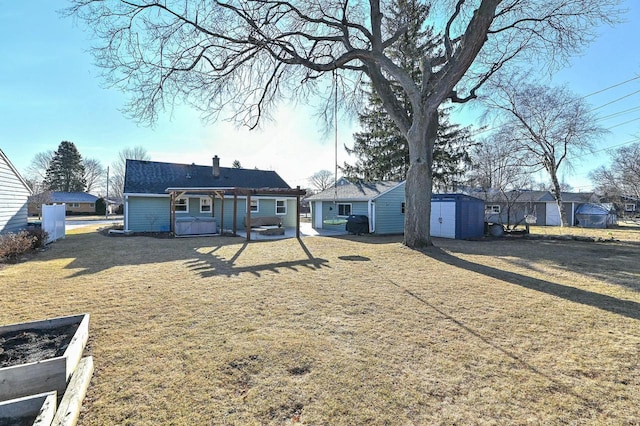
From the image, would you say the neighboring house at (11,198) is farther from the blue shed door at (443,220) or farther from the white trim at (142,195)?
the blue shed door at (443,220)

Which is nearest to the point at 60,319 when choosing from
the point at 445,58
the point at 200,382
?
the point at 200,382

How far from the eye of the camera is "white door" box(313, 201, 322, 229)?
21534 mm

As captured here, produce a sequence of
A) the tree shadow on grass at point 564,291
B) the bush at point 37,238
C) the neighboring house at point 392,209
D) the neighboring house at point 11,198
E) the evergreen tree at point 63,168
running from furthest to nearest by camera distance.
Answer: the evergreen tree at point 63,168
the neighboring house at point 392,209
the neighboring house at point 11,198
the bush at point 37,238
the tree shadow on grass at point 564,291

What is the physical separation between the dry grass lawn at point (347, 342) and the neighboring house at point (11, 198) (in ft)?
14.7

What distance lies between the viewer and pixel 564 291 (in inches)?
234

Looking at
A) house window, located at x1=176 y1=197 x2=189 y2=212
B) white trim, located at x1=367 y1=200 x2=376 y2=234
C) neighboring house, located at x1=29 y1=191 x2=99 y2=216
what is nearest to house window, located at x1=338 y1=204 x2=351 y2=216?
white trim, located at x1=367 y1=200 x2=376 y2=234

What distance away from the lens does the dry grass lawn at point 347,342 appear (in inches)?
96.7

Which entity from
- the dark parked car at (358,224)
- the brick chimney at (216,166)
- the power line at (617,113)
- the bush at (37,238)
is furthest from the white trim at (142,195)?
the power line at (617,113)

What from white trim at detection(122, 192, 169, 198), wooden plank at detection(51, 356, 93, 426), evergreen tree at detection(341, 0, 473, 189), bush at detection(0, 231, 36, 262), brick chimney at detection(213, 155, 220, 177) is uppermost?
evergreen tree at detection(341, 0, 473, 189)

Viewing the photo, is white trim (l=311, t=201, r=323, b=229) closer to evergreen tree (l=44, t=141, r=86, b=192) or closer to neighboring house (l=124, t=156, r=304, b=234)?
neighboring house (l=124, t=156, r=304, b=234)

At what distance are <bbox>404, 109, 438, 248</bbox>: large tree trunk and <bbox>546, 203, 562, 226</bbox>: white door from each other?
93.5 ft

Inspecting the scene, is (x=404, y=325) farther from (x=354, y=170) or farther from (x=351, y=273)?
(x=354, y=170)

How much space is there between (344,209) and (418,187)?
901cm

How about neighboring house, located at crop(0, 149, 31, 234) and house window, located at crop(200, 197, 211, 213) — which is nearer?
neighboring house, located at crop(0, 149, 31, 234)
